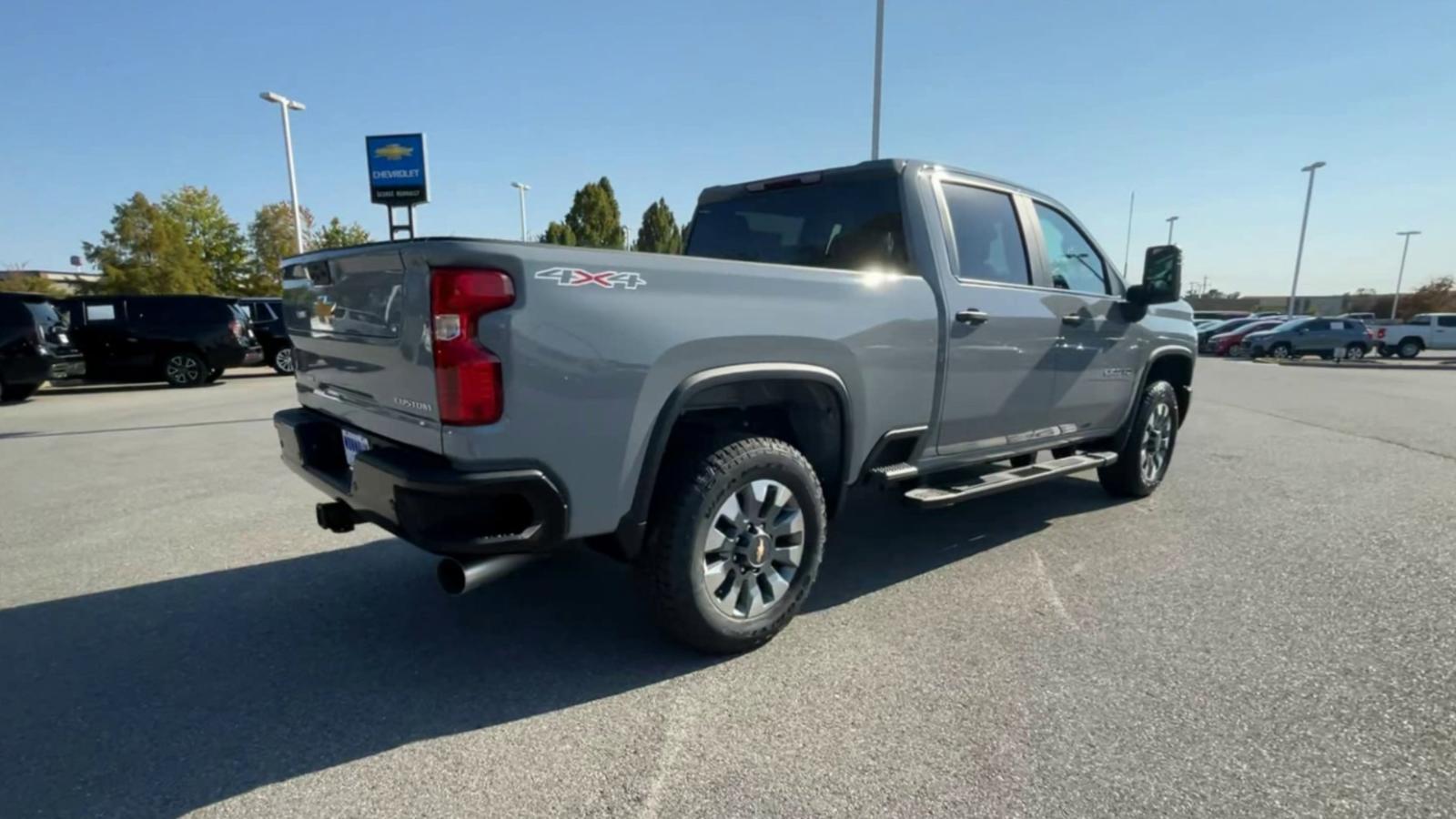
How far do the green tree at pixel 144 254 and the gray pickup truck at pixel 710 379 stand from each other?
4520 centimetres

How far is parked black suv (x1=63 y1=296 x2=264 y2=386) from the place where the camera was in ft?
44.1

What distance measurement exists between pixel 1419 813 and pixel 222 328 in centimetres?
1688

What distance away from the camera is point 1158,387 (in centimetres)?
545

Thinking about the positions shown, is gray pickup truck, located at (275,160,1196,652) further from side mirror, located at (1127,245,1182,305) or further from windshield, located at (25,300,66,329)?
windshield, located at (25,300,66,329)

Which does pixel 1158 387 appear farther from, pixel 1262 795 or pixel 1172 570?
pixel 1262 795

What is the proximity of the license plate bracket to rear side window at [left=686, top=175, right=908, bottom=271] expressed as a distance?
93.1 inches

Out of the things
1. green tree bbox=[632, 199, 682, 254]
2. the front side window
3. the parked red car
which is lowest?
the parked red car

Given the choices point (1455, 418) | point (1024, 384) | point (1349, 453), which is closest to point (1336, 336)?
point (1455, 418)

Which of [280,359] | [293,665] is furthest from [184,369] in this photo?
[293,665]

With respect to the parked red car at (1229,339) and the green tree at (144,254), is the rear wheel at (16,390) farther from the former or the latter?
the parked red car at (1229,339)

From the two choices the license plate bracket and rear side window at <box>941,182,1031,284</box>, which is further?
rear side window at <box>941,182,1031,284</box>

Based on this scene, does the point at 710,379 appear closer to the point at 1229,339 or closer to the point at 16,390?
the point at 16,390

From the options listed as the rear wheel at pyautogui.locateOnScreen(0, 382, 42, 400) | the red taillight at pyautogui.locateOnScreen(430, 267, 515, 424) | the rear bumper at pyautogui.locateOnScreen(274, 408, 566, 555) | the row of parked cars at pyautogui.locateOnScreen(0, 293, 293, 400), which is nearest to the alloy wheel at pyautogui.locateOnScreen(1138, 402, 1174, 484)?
the rear bumper at pyautogui.locateOnScreen(274, 408, 566, 555)

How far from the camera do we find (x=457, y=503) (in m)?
2.41
